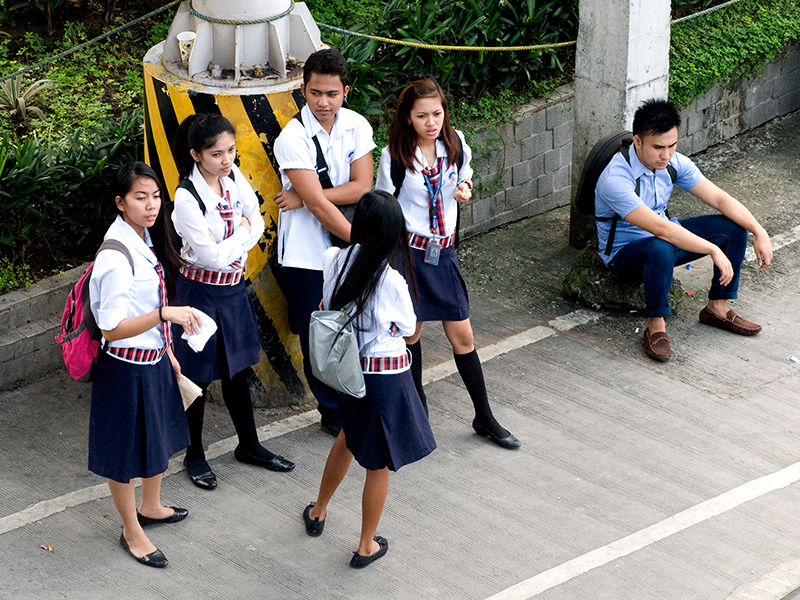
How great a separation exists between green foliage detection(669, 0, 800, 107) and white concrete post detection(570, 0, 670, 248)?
128 cm

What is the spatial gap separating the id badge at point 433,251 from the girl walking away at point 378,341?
0.76 m

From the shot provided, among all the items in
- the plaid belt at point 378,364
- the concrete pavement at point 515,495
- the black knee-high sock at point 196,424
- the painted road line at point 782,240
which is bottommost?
the concrete pavement at point 515,495

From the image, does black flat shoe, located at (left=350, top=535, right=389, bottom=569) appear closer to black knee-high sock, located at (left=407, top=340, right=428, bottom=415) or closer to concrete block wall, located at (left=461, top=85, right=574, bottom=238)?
black knee-high sock, located at (left=407, top=340, right=428, bottom=415)

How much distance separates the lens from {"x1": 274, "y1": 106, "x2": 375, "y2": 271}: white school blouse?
470 centimetres

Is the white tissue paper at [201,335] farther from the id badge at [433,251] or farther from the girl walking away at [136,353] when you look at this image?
the id badge at [433,251]

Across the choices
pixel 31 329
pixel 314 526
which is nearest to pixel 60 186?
pixel 31 329

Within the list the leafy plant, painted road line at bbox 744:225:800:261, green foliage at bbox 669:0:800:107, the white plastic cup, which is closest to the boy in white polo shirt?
the white plastic cup

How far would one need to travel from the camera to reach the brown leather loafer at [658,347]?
578cm

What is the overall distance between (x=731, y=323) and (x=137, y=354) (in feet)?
12.0

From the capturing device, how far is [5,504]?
14.9 feet

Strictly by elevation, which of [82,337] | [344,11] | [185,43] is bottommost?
[82,337]

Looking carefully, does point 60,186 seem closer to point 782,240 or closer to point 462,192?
point 462,192

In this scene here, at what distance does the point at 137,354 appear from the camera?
3932 mm

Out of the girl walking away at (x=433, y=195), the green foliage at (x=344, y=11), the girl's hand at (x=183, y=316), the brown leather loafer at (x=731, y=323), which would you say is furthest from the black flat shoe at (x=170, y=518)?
the green foliage at (x=344, y=11)
